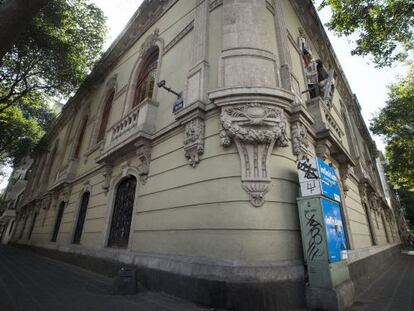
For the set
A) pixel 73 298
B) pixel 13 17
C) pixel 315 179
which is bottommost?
pixel 73 298

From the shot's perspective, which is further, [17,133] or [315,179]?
[17,133]

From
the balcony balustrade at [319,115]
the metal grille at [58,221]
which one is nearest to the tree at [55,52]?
the metal grille at [58,221]

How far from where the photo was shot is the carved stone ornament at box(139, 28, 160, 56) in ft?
32.2

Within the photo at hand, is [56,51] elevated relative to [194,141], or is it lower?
elevated

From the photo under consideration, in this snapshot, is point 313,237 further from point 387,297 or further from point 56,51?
point 56,51

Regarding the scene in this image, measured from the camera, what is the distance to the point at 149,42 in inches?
400

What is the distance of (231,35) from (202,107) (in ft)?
7.54

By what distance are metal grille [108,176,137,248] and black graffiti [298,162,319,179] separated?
5283mm

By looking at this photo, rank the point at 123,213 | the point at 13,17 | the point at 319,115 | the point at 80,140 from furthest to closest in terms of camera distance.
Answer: the point at 80,140 → the point at 123,213 → the point at 319,115 → the point at 13,17

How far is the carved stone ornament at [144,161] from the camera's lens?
6918 millimetres

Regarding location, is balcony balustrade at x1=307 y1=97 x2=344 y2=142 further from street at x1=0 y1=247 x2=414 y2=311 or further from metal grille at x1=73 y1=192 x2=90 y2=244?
metal grille at x1=73 y1=192 x2=90 y2=244

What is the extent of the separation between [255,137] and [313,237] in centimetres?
228

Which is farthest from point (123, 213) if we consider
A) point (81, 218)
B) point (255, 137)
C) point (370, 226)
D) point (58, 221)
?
point (370, 226)

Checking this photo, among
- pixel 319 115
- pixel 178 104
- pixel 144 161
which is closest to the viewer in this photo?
pixel 178 104
